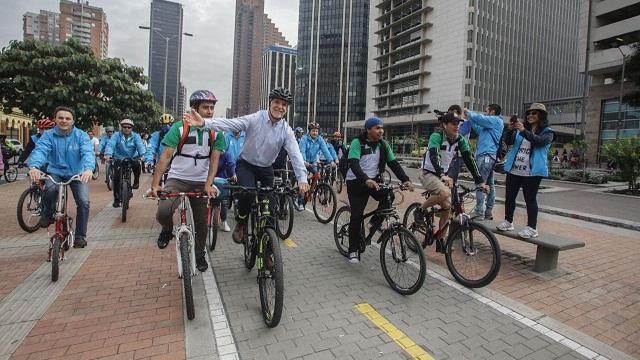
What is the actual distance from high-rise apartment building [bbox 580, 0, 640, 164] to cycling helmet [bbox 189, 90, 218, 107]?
142 feet

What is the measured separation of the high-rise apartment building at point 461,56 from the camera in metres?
63.3

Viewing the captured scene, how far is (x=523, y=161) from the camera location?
17.4ft

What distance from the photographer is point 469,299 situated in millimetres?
4109

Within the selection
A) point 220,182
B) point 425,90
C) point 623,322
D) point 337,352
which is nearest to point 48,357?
point 337,352

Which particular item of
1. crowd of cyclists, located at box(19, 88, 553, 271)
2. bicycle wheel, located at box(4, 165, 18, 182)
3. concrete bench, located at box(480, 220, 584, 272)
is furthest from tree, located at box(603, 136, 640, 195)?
bicycle wheel, located at box(4, 165, 18, 182)

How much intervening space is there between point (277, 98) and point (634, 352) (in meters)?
4.01

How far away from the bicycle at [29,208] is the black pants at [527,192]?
7.44 meters

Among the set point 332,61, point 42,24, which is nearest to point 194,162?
point 332,61

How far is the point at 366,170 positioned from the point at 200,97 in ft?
7.29

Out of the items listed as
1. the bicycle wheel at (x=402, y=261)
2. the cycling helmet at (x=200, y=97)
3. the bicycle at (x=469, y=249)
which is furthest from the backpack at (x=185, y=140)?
the bicycle at (x=469, y=249)

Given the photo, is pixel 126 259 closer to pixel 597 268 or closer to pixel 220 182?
pixel 220 182

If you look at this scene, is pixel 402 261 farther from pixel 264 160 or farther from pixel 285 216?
pixel 285 216

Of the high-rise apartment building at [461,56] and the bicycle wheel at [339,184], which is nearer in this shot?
the bicycle wheel at [339,184]

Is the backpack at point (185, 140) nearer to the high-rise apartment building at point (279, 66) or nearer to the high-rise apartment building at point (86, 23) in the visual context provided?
the high-rise apartment building at point (86, 23)
